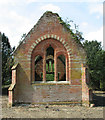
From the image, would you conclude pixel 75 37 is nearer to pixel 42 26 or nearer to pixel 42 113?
pixel 42 26

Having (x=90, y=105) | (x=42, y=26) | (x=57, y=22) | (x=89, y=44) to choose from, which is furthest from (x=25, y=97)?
(x=89, y=44)

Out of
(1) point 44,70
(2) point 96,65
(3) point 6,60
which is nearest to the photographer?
(1) point 44,70

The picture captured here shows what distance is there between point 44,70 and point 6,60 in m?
11.8

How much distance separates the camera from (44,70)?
1220cm

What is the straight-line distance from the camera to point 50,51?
64.6 ft

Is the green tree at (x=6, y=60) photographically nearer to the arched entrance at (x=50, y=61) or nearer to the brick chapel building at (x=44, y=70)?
the arched entrance at (x=50, y=61)

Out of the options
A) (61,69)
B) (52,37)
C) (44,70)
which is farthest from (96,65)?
(44,70)

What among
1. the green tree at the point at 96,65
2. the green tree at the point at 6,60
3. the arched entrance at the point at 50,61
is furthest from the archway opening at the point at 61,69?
the green tree at the point at 6,60

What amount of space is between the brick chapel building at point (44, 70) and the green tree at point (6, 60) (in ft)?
30.9

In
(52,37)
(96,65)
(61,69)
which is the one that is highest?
(52,37)

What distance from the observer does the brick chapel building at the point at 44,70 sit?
11.7m

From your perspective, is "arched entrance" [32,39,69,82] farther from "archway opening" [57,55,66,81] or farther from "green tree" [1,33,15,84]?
"green tree" [1,33,15,84]

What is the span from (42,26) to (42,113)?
282 inches

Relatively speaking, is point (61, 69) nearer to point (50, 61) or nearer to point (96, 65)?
point (50, 61)
